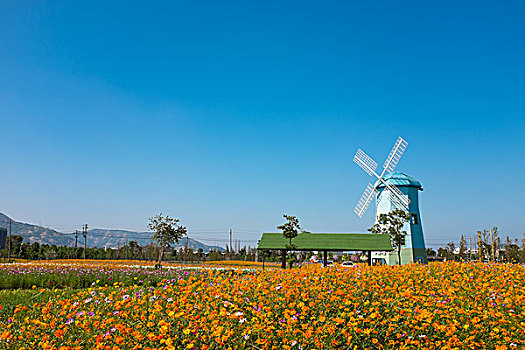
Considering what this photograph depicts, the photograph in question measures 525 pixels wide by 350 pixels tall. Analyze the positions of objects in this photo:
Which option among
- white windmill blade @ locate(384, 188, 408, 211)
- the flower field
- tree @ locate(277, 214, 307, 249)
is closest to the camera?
the flower field

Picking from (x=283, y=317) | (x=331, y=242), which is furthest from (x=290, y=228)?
(x=283, y=317)

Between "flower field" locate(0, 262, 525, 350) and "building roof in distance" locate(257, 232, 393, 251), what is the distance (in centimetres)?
1783

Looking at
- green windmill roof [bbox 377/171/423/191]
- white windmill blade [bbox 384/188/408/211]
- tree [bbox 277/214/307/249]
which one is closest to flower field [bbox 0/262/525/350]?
tree [bbox 277/214/307/249]

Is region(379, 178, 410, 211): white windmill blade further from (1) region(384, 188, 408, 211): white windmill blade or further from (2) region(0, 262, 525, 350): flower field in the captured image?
(2) region(0, 262, 525, 350): flower field

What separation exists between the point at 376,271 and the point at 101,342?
558 cm

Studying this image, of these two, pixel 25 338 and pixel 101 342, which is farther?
pixel 25 338

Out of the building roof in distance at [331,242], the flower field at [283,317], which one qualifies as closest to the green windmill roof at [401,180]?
the building roof in distance at [331,242]

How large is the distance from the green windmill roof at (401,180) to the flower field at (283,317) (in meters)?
38.2

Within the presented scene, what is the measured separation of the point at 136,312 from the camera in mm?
5332

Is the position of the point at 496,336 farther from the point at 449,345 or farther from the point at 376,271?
the point at 376,271

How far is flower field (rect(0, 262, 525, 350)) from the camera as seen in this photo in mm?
4664

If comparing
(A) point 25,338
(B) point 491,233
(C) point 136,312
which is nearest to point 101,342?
(C) point 136,312

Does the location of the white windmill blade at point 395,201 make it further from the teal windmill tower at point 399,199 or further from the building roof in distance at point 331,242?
the building roof in distance at point 331,242

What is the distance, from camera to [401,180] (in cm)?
4488
